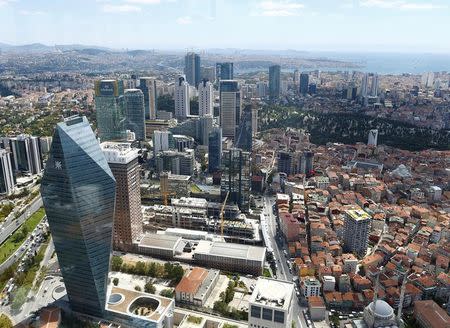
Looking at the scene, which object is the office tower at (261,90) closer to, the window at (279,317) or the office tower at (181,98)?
Answer: the office tower at (181,98)

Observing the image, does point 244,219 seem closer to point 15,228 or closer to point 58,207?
point 58,207

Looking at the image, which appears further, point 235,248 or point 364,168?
point 364,168

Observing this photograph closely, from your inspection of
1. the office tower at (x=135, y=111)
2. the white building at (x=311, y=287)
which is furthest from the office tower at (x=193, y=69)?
the white building at (x=311, y=287)

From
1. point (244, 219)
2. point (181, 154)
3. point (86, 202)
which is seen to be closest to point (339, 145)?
point (181, 154)

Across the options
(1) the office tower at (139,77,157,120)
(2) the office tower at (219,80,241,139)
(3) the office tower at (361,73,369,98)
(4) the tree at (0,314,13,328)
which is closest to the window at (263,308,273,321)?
(4) the tree at (0,314,13,328)

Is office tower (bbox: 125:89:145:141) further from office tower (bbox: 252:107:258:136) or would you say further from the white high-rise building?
office tower (bbox: 252:107:258:136)
